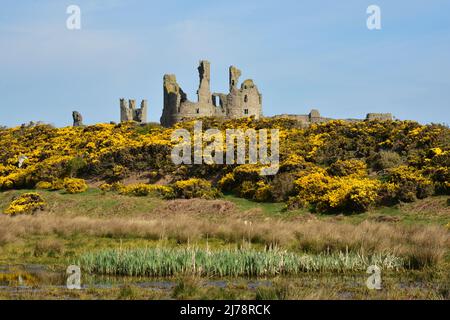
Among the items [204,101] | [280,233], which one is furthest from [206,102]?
[280,233]

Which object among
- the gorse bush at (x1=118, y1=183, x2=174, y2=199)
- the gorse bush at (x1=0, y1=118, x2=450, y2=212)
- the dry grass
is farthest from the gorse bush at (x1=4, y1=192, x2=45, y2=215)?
the dry grass

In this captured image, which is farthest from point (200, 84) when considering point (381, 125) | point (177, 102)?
point (381, 125)

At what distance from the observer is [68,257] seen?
19344 millimetres

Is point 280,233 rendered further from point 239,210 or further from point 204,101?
point 204,101

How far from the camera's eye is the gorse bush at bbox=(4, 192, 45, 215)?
35.7 metres

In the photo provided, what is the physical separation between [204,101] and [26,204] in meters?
35.0

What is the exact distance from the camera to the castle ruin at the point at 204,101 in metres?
68.2

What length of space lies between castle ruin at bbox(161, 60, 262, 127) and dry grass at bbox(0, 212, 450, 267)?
41.1 meters

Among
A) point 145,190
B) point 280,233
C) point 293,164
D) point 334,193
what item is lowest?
point 145,190

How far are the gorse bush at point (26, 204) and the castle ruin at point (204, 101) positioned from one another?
30.6m

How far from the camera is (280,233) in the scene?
71.2ft

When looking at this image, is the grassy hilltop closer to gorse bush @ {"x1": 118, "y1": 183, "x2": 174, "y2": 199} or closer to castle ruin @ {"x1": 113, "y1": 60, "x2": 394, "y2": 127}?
gorse bush @ {"x1": 118, "y1": 183, "x2": 174, "y2": 199}
